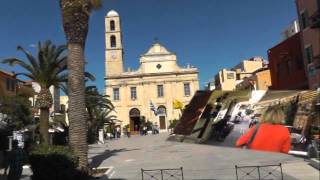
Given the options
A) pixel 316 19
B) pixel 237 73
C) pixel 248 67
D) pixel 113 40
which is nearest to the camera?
pixel 316 19

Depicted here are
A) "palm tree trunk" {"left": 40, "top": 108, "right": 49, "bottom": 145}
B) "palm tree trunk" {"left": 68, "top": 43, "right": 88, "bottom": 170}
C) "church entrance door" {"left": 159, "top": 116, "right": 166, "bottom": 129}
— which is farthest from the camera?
Result: "church entrance door" {"left": 159, "top": 116, "right": 166, "bottom": 129}

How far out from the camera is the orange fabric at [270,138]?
21.0 metres

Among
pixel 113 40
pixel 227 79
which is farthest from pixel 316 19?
pixel 113 40

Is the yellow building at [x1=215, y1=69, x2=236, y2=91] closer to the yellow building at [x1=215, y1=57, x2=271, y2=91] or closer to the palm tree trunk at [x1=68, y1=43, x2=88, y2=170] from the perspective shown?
the yellow building at [x1=215, y1=57, x2=271, y2=91]

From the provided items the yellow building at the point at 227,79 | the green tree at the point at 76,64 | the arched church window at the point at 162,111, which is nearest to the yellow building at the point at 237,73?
the yellow building at the point at 227,79

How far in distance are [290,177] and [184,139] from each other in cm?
2500

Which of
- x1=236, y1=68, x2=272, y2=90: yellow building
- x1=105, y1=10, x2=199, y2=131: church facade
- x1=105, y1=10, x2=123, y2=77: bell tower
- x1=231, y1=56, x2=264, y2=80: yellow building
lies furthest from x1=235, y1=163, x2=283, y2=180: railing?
x1=105, y1=10, x2=123, y2=77: bell tower

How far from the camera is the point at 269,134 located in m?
22.7

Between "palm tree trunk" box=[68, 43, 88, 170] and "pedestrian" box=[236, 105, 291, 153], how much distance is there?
917cm

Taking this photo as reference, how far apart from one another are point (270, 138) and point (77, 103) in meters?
10.1

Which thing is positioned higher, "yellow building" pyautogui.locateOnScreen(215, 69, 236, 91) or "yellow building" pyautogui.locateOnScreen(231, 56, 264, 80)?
"yellow building" pyautogui.locateOnScreen(231, 56, 264, 80)

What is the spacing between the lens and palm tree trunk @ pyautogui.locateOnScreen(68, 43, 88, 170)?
58.3 ft

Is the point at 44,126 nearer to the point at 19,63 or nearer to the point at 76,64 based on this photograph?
the point at 19,63

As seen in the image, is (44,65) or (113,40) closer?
(44,65)
